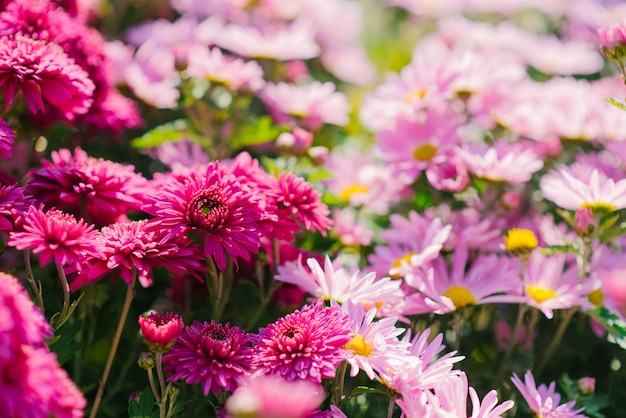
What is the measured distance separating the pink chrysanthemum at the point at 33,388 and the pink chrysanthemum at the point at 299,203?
51cm

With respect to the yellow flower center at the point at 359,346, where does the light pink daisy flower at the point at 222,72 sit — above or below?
above

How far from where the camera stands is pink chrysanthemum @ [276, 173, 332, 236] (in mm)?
1220

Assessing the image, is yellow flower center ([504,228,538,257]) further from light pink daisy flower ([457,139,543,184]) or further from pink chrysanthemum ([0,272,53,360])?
pink chrysanthemum ([0,272,53,360])

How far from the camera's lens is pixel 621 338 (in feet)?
4.18

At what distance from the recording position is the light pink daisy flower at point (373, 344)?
3.40 ft

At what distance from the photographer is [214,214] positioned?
1061mm

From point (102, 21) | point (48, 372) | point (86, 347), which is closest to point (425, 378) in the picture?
point (48, 372)

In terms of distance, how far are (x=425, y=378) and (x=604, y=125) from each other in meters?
0.93

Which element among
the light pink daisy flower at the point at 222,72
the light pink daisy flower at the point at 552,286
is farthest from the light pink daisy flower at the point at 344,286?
the light pink daisy flower at the point at 222,72

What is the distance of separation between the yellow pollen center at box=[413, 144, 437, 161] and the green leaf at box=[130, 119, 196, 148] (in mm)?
546

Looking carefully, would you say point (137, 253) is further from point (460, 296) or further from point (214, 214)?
point (460, 296)

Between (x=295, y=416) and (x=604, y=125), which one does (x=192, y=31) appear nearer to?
(x=604, y=125)

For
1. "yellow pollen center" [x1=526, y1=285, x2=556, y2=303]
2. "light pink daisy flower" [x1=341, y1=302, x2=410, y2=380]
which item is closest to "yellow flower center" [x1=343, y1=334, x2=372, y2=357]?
"light pink daisy flower" [x1=341, y1=302, x2=410, y2=380]

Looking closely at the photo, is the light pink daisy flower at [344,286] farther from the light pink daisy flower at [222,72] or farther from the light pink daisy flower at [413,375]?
the light pink daisy flower at [222,72]
